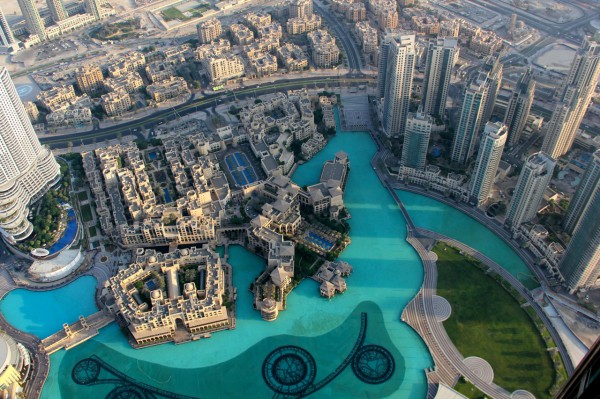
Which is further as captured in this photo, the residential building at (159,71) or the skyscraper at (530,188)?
the residential building at (159,71)

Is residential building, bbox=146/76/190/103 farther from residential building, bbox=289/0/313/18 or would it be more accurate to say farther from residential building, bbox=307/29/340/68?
residential building, bbox=289/0/313/18

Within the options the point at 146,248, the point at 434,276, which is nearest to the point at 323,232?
the point at 434,276

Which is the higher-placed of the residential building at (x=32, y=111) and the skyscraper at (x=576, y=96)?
the skyscraper at (x=576, y=96)

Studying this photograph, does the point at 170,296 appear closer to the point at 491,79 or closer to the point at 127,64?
the point at 491,79

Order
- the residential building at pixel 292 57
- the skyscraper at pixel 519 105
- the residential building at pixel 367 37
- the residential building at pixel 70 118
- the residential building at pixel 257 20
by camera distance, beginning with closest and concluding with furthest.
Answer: the skyscraper at pixel 519 105
the residential building at pixel 70 118
the residential building at pixel 292 57
the residential building at pixel 367 37
the residential building at pixel 257 20

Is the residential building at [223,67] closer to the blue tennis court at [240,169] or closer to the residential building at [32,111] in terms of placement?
the blue tennis court at [240,169]

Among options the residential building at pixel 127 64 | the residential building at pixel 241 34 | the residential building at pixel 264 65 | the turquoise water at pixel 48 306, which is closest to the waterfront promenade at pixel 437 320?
the turquoise water at pixel 48 306
